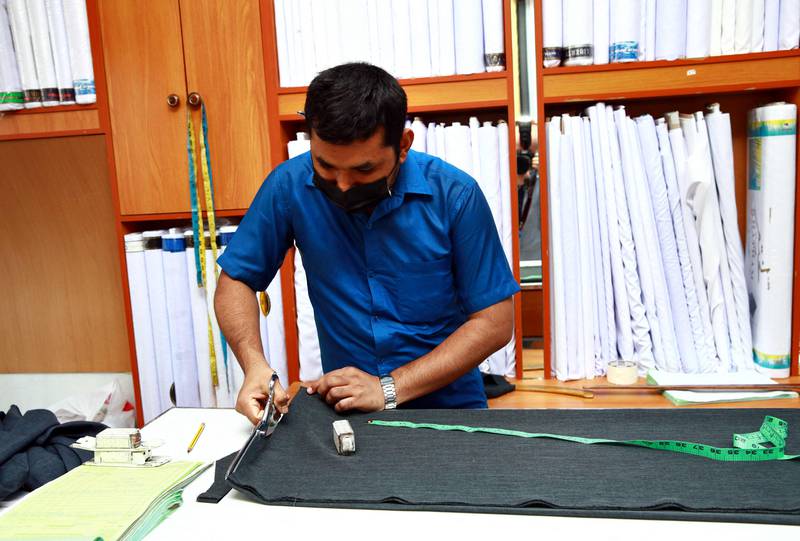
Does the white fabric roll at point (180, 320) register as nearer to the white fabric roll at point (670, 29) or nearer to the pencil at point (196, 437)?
the pencil at point (196, 437)

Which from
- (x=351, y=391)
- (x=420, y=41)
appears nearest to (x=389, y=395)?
(x=351, y=391)

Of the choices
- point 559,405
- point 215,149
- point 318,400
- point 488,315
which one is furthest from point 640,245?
point 215,149

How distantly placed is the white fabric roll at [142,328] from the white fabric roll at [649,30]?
5.70ft

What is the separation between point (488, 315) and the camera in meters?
1.52

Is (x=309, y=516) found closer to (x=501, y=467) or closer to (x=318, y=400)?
(x=501, y=467)

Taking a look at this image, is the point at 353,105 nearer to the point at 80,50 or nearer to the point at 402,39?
the point at 402,39

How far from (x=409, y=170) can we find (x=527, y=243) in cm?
83

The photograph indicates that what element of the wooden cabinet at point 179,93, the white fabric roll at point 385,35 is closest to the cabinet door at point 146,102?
the wooden cabinet at point 179,93

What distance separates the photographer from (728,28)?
1964 mm

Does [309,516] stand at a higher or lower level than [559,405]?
higher

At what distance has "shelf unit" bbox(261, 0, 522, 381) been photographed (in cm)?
204

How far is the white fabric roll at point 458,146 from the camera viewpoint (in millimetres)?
2092

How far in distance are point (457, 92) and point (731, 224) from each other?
36.4 inches

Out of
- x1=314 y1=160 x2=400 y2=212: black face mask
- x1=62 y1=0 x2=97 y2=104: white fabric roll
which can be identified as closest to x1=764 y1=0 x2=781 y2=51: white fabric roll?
x1=314 y1=160 x2=400 y2=212: black face mask
